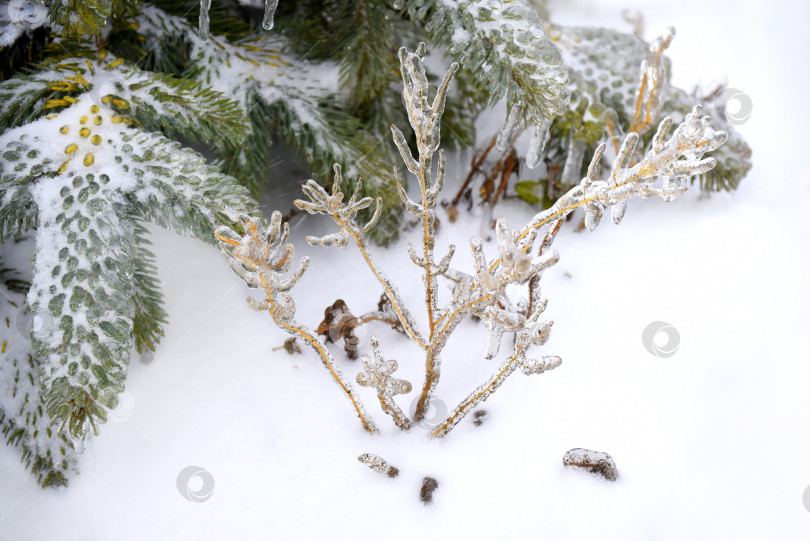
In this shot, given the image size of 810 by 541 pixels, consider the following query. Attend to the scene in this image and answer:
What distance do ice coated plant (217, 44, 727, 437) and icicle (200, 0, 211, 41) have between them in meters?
0.37

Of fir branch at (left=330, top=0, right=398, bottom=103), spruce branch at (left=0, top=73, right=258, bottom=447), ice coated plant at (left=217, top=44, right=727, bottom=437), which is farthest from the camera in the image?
fir branch at (left=330, top=0, right=398, bottom=103)

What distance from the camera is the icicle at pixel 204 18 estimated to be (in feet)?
2.73

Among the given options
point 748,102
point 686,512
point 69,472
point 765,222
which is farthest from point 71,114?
point 748,102

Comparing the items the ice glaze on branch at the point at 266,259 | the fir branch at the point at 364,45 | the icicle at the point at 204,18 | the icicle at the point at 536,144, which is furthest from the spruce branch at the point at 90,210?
the icicle at the point at 536,144

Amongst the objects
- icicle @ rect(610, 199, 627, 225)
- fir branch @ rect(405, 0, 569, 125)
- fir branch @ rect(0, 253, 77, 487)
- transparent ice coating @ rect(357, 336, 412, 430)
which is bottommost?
fir branch @ rect(0, 253, 77, 487)

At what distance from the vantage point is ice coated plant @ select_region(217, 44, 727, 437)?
22.3 inches

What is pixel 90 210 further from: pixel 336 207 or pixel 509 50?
pixel 509 50

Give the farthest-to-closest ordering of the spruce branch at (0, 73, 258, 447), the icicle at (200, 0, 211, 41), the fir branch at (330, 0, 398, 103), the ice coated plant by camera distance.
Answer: the fir branch at (330, 0, 398, 103), the icicle at (200, 0, 211, 41), the spruce branch at (0, 73, 258, 447), the ice coated plant

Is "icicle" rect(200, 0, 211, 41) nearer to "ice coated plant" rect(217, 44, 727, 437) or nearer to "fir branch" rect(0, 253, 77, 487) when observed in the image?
"ice coated plant" rect(217, 44, 727, 437)

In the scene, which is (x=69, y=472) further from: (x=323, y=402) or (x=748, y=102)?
(x=748, y=102)

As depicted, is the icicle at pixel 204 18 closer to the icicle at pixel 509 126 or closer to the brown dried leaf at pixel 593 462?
the icicle at pixel 509 126

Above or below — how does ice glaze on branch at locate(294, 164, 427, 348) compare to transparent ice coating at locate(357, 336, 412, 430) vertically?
above

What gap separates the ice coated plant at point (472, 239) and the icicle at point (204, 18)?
1.23 feet

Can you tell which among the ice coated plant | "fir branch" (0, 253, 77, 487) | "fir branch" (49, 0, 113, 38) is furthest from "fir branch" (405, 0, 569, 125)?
"fir branch" (0, 253, 77, 487)
